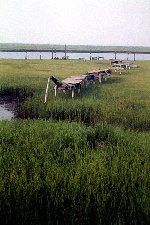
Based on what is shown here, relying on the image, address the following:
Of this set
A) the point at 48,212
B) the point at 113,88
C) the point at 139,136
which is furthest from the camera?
the point at 113,88

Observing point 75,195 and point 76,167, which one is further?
point 76,167

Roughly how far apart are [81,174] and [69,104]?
734 centimetres

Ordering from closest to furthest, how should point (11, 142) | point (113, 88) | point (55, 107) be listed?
1. point (11, 142)
2. point (55, 107)
3. point (113, 88)

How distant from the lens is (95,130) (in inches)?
373

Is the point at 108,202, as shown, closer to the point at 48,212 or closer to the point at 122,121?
the point at 48,212

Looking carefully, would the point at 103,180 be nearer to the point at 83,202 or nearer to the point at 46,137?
the point at 83,202

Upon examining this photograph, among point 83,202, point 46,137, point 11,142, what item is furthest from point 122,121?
point 83,202

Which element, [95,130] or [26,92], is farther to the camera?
[26,92]

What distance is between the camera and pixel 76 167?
21.0ft

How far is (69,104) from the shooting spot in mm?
13062

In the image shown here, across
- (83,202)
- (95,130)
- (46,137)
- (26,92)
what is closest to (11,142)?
(46,137)

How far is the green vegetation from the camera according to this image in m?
4.93

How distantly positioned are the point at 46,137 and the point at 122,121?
339cm

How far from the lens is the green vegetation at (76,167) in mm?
4926
